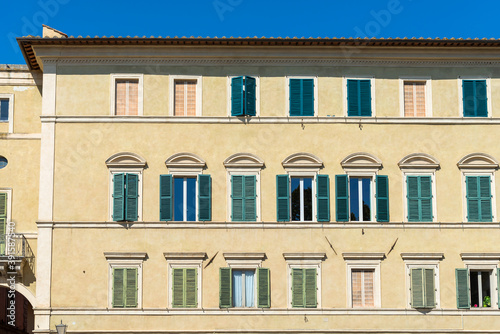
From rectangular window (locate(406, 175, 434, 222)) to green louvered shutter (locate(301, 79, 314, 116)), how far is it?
4.18 metres

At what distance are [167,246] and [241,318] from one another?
354cm

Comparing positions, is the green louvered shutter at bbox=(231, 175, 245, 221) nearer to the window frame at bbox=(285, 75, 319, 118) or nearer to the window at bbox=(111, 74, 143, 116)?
the window frame at bbox=(285, 75, 319, 118)

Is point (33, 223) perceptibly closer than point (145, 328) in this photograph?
No

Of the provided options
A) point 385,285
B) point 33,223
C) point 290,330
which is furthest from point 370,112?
point 33,223

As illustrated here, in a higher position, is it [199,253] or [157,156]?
[157,156]

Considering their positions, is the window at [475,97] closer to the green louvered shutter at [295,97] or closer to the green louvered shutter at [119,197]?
the green louvered shutter at [295,97]

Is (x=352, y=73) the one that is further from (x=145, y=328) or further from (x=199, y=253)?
(x=145, y=328)

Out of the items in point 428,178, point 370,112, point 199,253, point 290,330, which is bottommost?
point 290,330

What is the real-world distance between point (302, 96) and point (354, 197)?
13.2 ft

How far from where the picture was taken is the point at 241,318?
28703mm

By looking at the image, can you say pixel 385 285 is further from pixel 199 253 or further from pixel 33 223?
pixel 33 223

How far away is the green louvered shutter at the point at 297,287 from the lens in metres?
28.8

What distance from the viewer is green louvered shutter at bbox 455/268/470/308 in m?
28.8

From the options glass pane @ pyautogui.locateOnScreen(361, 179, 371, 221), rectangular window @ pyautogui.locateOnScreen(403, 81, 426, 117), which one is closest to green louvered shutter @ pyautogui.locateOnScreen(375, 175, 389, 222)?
glass pane @ pyautogui.locateOnScreen(361, 179, 371, 221)
